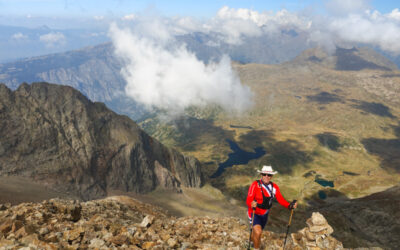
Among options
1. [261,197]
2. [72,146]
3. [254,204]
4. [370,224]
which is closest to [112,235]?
[254,204]

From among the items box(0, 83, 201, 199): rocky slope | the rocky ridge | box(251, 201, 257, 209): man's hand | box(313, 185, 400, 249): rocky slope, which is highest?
box(251, 201, 257, 209): man's hand

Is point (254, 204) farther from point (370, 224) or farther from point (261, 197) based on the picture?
point (370, 224)

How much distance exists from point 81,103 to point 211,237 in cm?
14068

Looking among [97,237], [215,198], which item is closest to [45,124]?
[215,198]

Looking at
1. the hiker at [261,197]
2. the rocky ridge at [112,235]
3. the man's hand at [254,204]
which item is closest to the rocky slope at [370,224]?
the rocky ridge at [112,235]

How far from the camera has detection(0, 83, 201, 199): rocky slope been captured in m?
107

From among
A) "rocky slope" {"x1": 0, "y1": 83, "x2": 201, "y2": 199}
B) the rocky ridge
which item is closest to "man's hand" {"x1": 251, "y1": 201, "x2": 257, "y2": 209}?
the rocky ridge

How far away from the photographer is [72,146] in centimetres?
12469

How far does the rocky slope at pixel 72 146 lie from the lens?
351 feet

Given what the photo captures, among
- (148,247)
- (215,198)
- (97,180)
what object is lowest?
(215,198)

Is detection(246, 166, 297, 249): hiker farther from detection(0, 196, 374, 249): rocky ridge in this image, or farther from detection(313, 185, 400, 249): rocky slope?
detection(313, 185, 400, 249): rocky slope

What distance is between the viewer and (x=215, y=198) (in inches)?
6432

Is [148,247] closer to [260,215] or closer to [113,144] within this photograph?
[260,215]

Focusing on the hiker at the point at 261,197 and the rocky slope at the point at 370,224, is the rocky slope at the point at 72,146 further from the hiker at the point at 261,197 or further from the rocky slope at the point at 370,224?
the hiker at the point at 261,197
